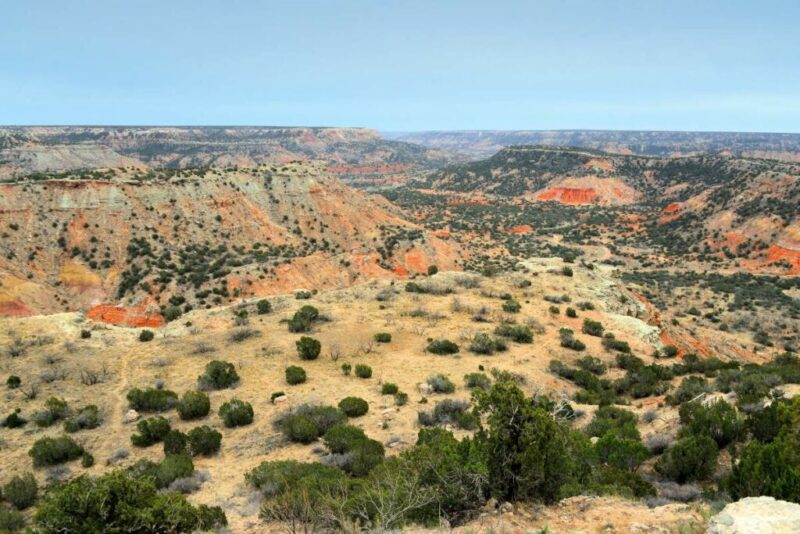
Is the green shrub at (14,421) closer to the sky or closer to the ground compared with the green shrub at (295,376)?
closer to the ground

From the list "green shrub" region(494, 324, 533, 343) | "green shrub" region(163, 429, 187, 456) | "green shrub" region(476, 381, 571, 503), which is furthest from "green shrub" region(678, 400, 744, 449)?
"green shrub" region(163, 429, 187, 456)

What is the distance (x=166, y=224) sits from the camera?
58.8 metres

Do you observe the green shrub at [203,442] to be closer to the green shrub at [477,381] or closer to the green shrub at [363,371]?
the green shrub at [363,371]

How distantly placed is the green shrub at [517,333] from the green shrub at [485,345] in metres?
1.70

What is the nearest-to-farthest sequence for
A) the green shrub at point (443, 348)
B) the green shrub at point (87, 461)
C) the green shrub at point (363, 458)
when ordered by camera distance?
1. the green shrub at point (363, 458)
2. the green shrub at point (87, 461)
3. the green shrub at point (443, 348)

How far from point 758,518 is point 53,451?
19505 mm

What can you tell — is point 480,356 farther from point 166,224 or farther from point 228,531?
point 166,224

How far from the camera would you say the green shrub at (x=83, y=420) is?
17.7 metres

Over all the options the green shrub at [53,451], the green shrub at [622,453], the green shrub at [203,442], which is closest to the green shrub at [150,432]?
the green shrub at [203,442]

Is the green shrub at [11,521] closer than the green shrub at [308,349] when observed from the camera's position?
Yes

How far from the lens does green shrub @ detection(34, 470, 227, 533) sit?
320 inches

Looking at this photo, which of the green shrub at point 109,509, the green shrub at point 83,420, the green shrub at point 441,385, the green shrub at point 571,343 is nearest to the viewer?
the green shrub at point 109,509

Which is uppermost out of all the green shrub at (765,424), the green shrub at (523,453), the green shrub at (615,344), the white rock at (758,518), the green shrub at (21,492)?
the white rock at (758,518)

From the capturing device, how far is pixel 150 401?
63.6ft
